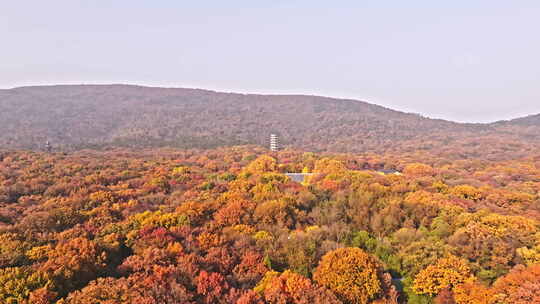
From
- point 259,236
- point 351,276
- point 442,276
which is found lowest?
point 442,276

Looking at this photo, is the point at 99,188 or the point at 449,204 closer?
the point at 449,204

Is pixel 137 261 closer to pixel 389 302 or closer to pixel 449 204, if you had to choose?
pixel 389 302

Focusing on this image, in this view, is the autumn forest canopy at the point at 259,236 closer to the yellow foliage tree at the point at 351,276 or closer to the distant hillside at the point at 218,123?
the yellow foliage tree at the point at 351,276

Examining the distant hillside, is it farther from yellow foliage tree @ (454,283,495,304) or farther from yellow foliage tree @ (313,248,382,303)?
yellow foliage tree @ (313,248,382,303)

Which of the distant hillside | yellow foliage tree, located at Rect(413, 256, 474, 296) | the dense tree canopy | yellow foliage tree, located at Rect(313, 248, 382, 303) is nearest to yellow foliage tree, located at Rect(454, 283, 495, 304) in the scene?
the dense tree canopy

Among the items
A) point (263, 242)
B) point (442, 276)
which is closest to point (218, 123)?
point (263, 242)

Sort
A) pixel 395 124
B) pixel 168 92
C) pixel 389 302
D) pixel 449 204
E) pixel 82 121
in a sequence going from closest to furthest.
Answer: pixel 389 302 < pixel 449 204 < pixel 82 121 < pixel 395 124 < pixel 168 92

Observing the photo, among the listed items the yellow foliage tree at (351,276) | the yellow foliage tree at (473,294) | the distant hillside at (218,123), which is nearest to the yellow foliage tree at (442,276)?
the yellow foliage tree at (473,294)

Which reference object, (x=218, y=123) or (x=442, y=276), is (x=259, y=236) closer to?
(x=442, y=276)

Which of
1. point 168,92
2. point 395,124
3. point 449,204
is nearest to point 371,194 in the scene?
point 449,204
